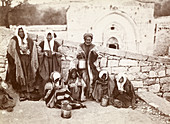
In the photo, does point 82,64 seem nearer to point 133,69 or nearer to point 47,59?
point 47,59

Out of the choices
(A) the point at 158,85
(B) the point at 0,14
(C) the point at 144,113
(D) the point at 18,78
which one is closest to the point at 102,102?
(C) the point at 144,113

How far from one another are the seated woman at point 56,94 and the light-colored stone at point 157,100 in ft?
5.08

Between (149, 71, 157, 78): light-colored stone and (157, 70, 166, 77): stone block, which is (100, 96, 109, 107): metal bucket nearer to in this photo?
(149, 71, 157, 78): light-colored stone

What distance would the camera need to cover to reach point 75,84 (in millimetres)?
4582

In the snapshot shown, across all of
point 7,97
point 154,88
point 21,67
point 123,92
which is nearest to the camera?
point 7,97

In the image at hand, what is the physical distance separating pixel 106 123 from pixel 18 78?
2234 millimetres

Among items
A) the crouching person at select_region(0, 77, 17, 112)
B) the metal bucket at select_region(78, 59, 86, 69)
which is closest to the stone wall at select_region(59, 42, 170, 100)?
→ the metal bucket at select_region(78, 59, 86, 69)

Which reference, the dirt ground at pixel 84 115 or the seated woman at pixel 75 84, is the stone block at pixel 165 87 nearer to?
the dirt ground at pixel 84 115

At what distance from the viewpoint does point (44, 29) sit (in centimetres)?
448

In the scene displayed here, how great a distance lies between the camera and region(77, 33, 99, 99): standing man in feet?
14.9

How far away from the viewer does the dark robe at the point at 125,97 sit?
15.0 ft

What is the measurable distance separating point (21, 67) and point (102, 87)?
6.36 feet

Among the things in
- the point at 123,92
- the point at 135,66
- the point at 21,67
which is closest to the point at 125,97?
the point at 123,92

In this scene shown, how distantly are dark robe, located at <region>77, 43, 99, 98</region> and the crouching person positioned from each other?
1.65 m
